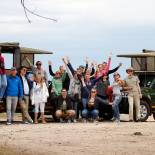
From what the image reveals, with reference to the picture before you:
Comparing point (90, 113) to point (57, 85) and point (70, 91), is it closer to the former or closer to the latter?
point (70, 91)

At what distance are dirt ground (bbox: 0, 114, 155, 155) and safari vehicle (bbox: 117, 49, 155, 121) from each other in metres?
3.17

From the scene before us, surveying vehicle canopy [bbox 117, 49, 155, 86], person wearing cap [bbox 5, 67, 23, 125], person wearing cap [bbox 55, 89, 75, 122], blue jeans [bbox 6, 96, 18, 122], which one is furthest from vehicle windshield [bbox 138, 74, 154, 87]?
blue jeans [bbox 6, 96, 18, 122]

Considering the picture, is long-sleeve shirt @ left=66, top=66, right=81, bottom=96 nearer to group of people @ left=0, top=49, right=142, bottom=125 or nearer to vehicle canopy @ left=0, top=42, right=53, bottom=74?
group of people @ left=0, top=49, right=142, bottom=125

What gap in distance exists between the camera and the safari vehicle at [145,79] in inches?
882

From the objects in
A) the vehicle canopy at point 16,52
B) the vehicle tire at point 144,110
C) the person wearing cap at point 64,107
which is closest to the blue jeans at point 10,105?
the person wearing cap at point 64,107

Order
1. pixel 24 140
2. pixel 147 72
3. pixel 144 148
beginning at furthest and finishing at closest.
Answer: pixel 147 72
pixel 24 140
pixel 144 148

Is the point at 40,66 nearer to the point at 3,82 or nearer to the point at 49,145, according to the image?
the point at 3,82

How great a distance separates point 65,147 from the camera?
13.1 m

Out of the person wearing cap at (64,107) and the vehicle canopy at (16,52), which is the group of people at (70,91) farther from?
the vehicle canopy at (16,52)

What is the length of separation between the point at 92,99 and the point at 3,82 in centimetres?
337

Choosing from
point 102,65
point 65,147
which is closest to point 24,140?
point 65,147

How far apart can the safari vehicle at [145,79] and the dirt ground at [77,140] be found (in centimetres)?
317

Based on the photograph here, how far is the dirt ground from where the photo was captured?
1238 centimetres

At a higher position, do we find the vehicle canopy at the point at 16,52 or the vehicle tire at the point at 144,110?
the vehicle canopy at the point at 16,52
